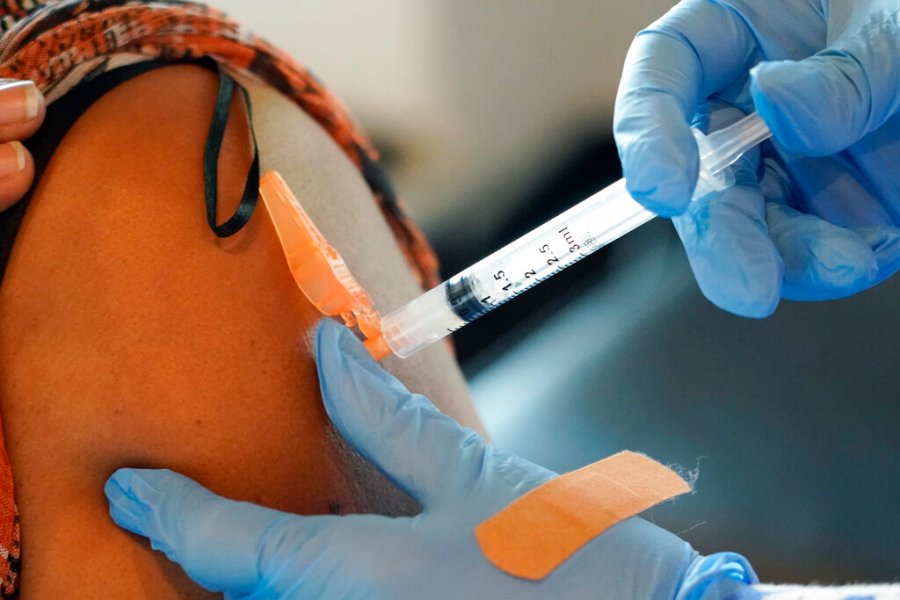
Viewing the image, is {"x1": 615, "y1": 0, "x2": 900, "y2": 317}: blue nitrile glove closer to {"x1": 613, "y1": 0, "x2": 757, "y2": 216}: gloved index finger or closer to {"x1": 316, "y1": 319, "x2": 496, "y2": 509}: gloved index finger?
{"x1": 613, "y1": 0, "x2": 757, "y2": 216}: gloved index finger

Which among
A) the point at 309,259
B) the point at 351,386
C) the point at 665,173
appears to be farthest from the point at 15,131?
the point at 665,173

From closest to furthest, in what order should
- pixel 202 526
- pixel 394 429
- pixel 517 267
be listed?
pixel 202 526 → pixel 394 429 → pixel 517 267

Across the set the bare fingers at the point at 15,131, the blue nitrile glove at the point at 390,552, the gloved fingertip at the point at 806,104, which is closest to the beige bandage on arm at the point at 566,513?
the blue nitrile glove at the point at 390,552

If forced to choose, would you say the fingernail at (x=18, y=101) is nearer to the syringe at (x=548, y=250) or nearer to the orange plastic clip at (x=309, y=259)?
the orange plastic clip at (x=309, y=259)

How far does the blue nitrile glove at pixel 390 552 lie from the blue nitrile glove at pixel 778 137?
12.0 inches

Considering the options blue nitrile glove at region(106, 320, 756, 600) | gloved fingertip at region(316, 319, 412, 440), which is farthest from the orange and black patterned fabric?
gloved fingertip at region(316, 319, 412, 440)

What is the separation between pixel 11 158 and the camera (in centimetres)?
82

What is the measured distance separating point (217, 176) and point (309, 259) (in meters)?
0.16

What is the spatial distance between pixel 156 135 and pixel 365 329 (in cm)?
35

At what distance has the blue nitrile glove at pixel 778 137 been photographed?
2.78ft

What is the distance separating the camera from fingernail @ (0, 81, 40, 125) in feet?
2.64

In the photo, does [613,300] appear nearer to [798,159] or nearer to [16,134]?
[798,159]

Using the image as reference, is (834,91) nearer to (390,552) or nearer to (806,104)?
(806,104)

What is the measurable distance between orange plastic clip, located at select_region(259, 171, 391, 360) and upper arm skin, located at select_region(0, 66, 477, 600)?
23 millimetres
